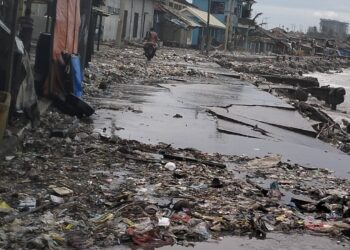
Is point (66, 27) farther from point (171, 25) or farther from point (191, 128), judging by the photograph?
point (171, 25)

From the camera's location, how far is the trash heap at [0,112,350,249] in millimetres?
4297

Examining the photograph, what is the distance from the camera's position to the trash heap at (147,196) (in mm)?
4297

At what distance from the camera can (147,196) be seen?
529cm

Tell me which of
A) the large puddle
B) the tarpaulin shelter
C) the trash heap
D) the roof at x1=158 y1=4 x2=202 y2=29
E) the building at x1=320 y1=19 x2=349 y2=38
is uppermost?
the building at x1=320 y1=19 x2=349 y2=38

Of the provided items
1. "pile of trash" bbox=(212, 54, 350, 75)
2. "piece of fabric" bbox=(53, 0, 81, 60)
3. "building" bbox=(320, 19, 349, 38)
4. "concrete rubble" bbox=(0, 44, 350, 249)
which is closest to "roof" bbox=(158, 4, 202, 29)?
"pile of trash" bbox=(212, 54, 350, 75)

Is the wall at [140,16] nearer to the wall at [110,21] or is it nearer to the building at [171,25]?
the building at [171,25]

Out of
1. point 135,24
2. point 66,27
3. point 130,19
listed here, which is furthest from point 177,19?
point 66,27

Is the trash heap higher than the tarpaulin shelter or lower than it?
lower

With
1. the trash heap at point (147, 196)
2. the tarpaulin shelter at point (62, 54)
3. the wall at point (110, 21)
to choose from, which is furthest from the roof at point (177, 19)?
the trash heap at point (147, 196)

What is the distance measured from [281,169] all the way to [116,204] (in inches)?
111

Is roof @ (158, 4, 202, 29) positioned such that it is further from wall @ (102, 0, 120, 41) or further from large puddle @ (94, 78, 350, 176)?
large puddle @ (94, 78, 350, 176)

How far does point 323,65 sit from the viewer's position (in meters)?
63.6

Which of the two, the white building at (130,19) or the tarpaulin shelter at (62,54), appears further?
the white building at (130,19)

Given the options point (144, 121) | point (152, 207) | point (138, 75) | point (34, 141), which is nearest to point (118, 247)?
point (152, 207)
